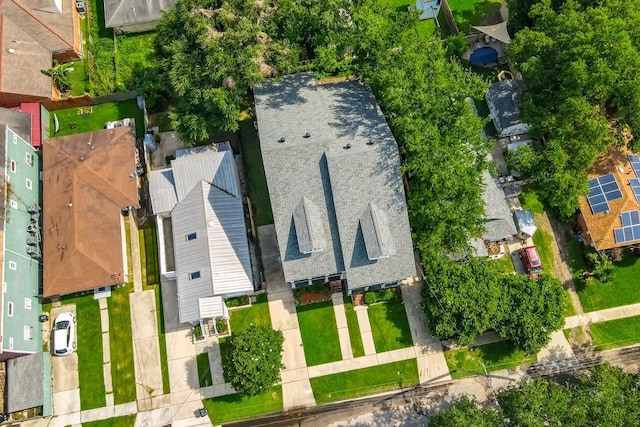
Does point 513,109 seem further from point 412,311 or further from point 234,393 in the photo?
point 234,393

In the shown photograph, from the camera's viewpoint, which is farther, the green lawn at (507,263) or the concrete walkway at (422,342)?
the green lawn at (507,263)

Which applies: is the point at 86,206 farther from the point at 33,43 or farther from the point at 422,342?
the point at 422,342

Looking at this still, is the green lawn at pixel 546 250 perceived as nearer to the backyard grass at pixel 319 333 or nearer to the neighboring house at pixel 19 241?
the backyard grass at pixel 319 333

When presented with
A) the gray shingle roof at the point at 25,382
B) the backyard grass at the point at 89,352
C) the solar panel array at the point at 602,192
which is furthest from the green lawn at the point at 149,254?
the solar panel array at the point at 602,192

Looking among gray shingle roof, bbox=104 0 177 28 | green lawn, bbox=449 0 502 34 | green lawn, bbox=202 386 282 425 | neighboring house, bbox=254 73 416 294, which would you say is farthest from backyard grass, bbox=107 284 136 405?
green lawn, bbox=449 0 502 34

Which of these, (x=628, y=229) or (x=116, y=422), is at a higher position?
(x=628, y=229)

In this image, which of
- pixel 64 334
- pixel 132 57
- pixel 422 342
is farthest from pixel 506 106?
pixel 64 334
